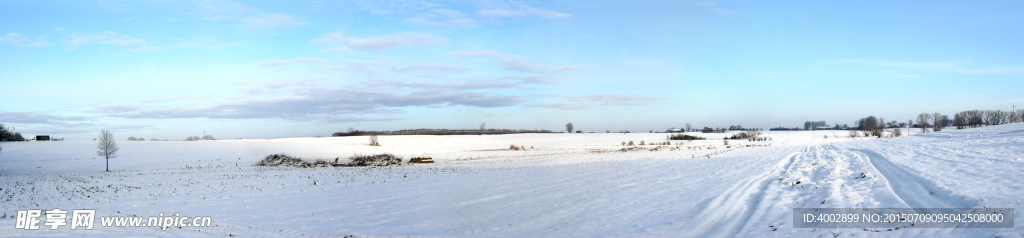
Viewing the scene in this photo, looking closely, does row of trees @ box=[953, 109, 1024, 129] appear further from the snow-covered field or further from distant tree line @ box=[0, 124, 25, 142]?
distant tree line @ box=[0, 124, 25, 142]

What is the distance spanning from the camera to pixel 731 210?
952 cm

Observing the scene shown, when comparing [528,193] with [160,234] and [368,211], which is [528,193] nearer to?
[368,211]

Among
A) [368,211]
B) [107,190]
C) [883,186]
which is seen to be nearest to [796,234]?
[883,186]

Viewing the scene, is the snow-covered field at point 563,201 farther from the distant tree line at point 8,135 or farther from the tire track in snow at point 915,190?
the distant tree line at point 8,135

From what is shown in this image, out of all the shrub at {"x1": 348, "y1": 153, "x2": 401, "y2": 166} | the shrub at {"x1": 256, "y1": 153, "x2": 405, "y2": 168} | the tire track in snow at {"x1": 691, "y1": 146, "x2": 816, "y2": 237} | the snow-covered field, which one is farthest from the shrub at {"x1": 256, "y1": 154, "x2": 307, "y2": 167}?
the tire track in snow at {"x1": 691, "y1": 146, "x2": 816, "y2": 237}

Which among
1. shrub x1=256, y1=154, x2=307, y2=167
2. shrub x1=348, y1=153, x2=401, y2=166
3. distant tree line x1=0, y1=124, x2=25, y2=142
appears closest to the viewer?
shrub x1=348, y1=153, x2=401, y2=166

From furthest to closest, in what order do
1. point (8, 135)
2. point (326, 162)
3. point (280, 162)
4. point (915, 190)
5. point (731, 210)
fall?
point (8, 135) → point (326, 162) → point (280, 162) → point (915, 190) → point (731, 210)

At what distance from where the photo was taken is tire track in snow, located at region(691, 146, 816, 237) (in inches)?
313

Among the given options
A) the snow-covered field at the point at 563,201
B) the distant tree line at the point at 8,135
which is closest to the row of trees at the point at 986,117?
the snow-covered field at the point at 563,201

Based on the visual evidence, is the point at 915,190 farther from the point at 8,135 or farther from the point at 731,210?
the point at 8,135

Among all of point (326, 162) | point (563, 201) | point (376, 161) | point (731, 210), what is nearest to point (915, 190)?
point (731, 210)

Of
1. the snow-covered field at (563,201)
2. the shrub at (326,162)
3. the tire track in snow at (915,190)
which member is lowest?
the shrub at (326,162)

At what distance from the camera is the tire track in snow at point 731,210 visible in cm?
795

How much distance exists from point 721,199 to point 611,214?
2.84m
